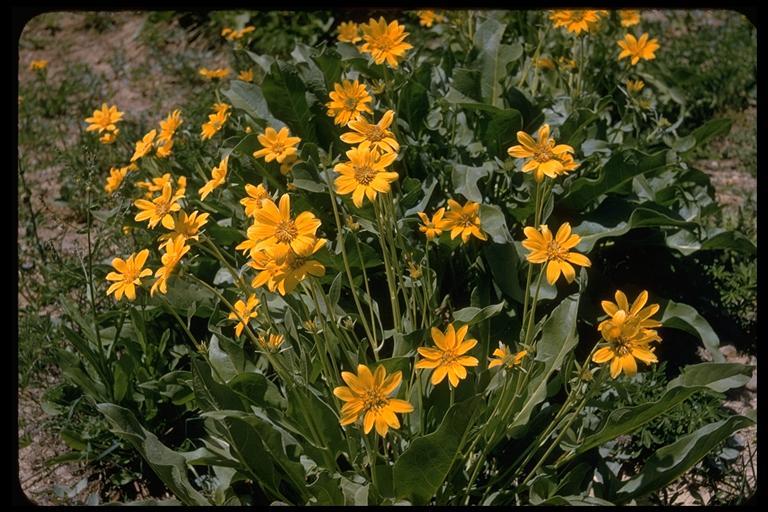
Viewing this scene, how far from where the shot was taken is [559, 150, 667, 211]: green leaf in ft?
8.92

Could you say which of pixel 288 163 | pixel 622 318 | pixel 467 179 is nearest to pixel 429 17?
pixel 467 179

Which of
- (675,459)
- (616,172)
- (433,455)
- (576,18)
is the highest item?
(576,18)

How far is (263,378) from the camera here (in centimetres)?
225

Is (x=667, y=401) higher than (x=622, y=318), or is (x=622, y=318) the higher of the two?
(x=622, y=318)

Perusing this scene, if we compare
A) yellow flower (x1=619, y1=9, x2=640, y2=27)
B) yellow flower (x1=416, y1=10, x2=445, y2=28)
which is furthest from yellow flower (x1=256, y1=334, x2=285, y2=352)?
yellow flower (x1=619, y1=9, x2=640, y2=27)

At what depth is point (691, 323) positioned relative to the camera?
270 centimetres

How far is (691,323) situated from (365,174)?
4.51 feet

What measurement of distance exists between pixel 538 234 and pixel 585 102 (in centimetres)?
133

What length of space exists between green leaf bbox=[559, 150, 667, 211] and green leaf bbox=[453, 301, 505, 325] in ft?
2.33

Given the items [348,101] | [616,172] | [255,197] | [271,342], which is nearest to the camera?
[271,342]

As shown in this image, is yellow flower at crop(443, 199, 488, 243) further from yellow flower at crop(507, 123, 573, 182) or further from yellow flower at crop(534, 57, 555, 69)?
yellow flower at crop(534, 57, 555, 69)

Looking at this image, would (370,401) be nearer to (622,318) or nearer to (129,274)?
(622,318)
